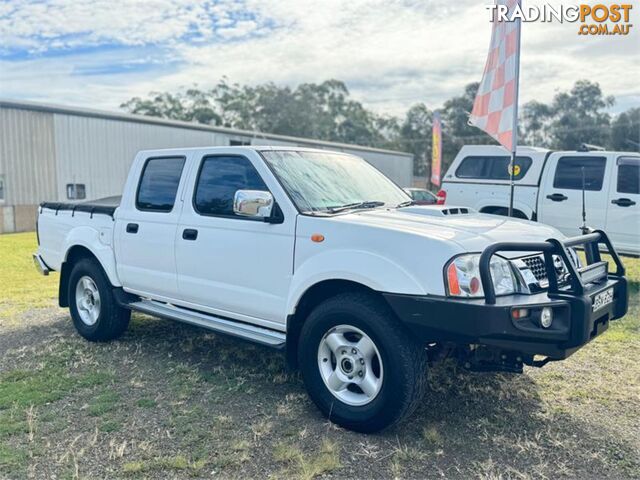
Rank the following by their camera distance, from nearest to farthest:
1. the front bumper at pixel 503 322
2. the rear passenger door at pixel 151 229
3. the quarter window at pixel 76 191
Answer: the front bumper at pixel 503 322 → the rear passenger door at pixel 151 229 → the quarter window at pixel 76 191

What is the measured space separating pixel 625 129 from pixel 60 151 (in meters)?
47.1

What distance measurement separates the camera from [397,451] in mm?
3344

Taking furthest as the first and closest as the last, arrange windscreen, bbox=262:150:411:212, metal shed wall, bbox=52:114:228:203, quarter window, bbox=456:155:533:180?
1. metal shed wall, bbox=52:114:228:203
2. quarter window, bbox=456:155:533:180
3. windscreen, bbox=262:150:411:212

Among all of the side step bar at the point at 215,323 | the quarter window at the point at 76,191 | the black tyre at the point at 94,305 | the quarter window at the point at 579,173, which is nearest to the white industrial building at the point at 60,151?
the quarter window at the point at 76,191

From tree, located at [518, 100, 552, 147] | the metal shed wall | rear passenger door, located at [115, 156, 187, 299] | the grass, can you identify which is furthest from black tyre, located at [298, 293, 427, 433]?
tree, located at [518, 100, 552, 147]

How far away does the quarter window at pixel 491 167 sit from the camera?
9.62 metres

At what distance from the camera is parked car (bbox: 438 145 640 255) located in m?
8.73

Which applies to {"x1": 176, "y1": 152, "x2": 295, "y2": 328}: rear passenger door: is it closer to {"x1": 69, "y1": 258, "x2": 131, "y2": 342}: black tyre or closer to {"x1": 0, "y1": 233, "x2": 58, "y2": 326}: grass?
{"x1": 69, "y1": 258, "x2": 131, "y2": 342}: black tyre

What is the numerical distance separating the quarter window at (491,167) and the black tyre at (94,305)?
6769 mm

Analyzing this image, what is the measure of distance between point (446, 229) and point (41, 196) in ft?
69.7

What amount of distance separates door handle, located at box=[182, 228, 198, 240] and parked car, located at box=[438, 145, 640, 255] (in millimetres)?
5359

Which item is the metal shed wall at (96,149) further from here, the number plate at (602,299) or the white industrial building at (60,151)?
the number plate at (602,299)

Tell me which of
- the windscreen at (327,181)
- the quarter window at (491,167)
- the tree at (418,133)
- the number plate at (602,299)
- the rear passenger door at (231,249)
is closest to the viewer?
the number plate at (602,299)

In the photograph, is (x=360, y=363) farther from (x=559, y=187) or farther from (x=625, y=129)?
(x=625, y=129)
